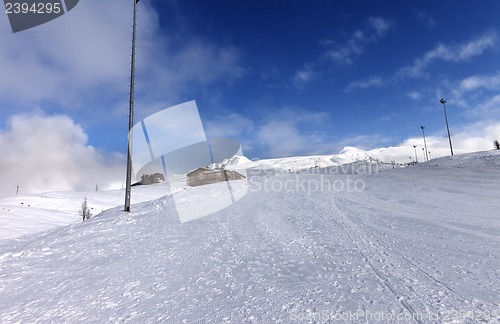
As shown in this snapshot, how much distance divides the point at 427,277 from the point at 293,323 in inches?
124

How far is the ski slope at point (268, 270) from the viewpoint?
4.71m

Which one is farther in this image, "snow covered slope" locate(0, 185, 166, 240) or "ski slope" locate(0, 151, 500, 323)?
"snow covered slope" locate(0, 185, 166, 240)

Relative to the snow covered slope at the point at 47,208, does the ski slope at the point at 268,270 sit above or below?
below

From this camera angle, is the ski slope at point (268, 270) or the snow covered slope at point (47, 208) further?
the snow covered slope at point (47, 208)

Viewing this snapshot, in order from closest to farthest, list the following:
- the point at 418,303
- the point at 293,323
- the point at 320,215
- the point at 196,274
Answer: the point at 293,323 < the point at 418,303 < the point at 196,274 < the point at 320,215

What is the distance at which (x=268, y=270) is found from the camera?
6.61 metres

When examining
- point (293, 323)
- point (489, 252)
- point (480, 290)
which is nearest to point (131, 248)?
point (293, 323)

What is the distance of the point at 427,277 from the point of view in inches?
223

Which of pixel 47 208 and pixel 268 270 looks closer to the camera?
pixel 268 270

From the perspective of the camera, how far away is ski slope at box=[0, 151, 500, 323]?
15.5 feet

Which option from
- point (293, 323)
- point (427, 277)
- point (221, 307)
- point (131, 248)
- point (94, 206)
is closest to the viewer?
point (293, 323)

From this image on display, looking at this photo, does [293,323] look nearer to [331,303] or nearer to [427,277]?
[331,303]

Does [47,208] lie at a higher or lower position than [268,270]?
higher

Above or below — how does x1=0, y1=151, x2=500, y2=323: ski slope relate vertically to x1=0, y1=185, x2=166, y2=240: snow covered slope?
below
